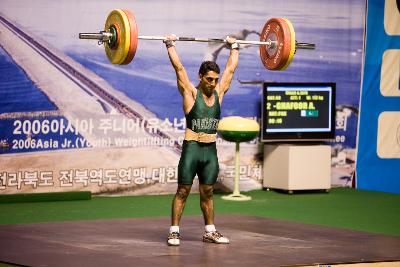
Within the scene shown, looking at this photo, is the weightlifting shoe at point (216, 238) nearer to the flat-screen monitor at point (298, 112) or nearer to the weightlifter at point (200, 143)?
the weightlifter at point (200, 143)

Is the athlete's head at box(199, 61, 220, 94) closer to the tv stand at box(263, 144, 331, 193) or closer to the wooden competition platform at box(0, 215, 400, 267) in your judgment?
the wooden competition platform at box(0, 215, 400, 267)

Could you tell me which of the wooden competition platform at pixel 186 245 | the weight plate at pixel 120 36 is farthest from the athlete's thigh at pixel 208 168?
the weight plate at pixel 120 36

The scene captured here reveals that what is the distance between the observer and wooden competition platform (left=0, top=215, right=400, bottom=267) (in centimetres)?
738

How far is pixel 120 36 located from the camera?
8164 millimetres

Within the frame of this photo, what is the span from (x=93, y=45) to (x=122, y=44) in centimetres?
357

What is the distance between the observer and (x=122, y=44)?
26.5ft

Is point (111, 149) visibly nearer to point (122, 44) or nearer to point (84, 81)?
point (84, 81)

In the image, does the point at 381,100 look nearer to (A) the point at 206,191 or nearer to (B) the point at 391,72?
(B) the point at 391,72

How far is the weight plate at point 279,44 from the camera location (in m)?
8.62

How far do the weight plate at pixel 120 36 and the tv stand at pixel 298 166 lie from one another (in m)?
4.60

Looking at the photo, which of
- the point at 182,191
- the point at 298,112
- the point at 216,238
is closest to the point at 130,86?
the point at 298,112

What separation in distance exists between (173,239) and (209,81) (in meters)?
1.33

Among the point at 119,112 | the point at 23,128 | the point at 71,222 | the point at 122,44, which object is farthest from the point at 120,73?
the point at 122,44

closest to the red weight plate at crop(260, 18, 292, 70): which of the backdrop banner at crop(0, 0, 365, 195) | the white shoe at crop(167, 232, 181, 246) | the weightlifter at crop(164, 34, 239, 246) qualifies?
the weightlifter at crop(164, 34, 239, 246)
